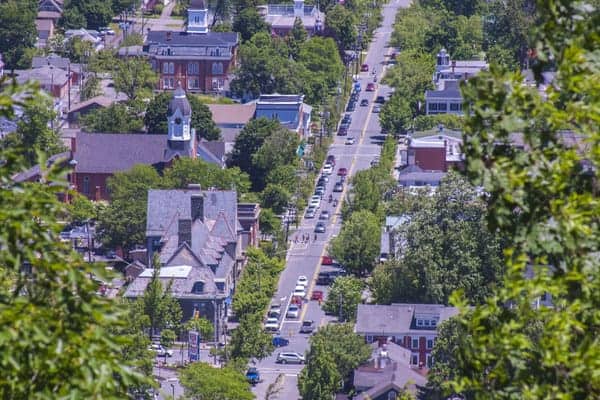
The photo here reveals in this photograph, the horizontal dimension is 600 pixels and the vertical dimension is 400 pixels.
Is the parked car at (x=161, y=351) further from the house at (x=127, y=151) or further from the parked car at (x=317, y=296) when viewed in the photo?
the house at (x=127, y=151)

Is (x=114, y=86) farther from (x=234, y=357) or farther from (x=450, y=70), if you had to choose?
(x=234, y=357)

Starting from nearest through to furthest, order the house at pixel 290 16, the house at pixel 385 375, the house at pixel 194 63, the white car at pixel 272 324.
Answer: the house at pixel 385 375 → the white car at pixel 272 324 → the house at pixel 194 63 → the house at pixel 290 16

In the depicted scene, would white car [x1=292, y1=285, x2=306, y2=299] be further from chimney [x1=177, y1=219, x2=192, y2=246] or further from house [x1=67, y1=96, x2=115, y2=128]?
house [x1=67, y1=96, x2=115, y2=128]

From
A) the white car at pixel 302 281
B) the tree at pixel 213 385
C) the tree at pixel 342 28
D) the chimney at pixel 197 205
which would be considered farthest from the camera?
the tree at pixel 342 28

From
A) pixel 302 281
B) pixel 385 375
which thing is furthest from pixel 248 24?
pixel 385 375

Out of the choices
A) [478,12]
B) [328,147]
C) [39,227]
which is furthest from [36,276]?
[478,12]

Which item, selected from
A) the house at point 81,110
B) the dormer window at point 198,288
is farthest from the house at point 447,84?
the dormer window at point 198,288
